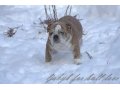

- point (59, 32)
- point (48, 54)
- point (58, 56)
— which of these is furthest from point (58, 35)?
point (58, 56)

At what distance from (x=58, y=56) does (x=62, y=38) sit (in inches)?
14.4

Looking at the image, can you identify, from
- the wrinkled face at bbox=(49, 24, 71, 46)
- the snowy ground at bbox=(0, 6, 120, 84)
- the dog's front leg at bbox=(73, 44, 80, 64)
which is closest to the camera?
the snowy ground at bbox=(0, 6, 120, 84)

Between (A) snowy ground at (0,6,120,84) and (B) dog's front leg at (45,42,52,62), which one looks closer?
(A) snowy ground at (0,6,120,84)

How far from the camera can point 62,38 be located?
423 centimetres

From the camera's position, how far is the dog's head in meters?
4.09

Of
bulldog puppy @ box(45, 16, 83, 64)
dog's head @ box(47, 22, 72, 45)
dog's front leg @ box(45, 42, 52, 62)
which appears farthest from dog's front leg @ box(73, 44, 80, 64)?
dog's front leg @ box(45, 42, 52, 62)

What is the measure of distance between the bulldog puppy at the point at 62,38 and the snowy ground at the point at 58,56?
0.11m

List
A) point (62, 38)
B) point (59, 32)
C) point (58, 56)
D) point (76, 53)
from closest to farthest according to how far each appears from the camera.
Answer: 1. point (59, 32)
2. point (62, 38)
3. point (76, 53)
4. point (58, 56)

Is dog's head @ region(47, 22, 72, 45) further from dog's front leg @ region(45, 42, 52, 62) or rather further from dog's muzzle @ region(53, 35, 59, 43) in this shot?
dog's front leg @ region(45, 42, 52, 62)

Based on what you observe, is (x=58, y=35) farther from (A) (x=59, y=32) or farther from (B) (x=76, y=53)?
(B) (x=76, y=53)

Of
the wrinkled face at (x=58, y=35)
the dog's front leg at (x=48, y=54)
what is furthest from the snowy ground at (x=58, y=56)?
the wrinkled face at (x=58, y=35)

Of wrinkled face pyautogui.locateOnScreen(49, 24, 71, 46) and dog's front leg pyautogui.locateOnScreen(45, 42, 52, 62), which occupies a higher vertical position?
wrinkled face pyautogui.locateOnScreen(49, 24, 71, 46)
